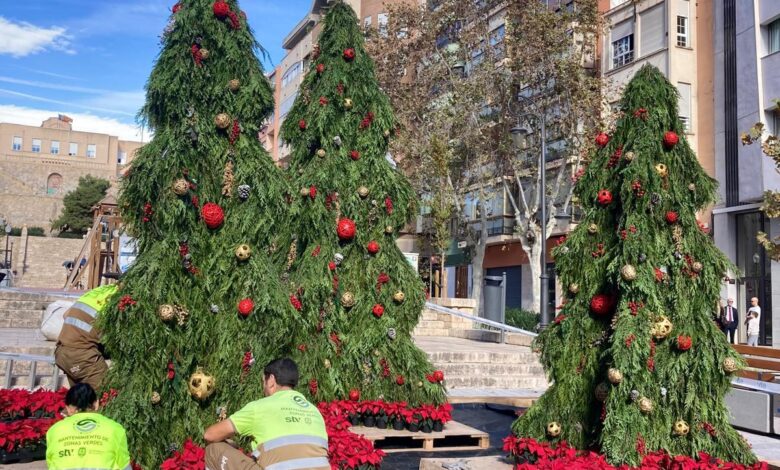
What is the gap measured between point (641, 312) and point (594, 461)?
130 centimetres

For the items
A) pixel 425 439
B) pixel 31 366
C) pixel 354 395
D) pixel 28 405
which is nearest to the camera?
pixel 28 405

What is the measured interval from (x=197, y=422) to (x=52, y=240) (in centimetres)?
4920

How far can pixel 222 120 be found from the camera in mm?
6102

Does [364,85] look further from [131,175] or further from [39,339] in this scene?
[39,339]

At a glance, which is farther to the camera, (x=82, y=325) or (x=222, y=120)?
(x=82, y=325)

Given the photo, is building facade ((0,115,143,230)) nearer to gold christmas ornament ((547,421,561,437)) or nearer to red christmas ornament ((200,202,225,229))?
red christmas ornament ((200,202,225,229))

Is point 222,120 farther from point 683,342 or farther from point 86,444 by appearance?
point 683,342

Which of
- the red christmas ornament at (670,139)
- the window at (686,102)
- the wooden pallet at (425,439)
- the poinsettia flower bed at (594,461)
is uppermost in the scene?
the window at (686,102)

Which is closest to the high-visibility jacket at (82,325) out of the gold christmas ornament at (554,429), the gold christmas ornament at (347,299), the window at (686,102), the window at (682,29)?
the gold christmas ornament at (347,299)

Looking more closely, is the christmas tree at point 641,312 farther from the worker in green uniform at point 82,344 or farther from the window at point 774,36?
the window at point 774,36

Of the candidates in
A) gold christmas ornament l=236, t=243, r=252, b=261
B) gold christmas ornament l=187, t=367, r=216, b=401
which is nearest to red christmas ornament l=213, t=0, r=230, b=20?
gold christmas ornament l=236, t=243, r=252, b=261

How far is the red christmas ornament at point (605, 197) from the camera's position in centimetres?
638

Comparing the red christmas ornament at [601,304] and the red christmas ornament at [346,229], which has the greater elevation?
the red christmas ornament at [346,229]

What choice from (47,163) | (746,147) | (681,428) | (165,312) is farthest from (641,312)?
(47,163)
